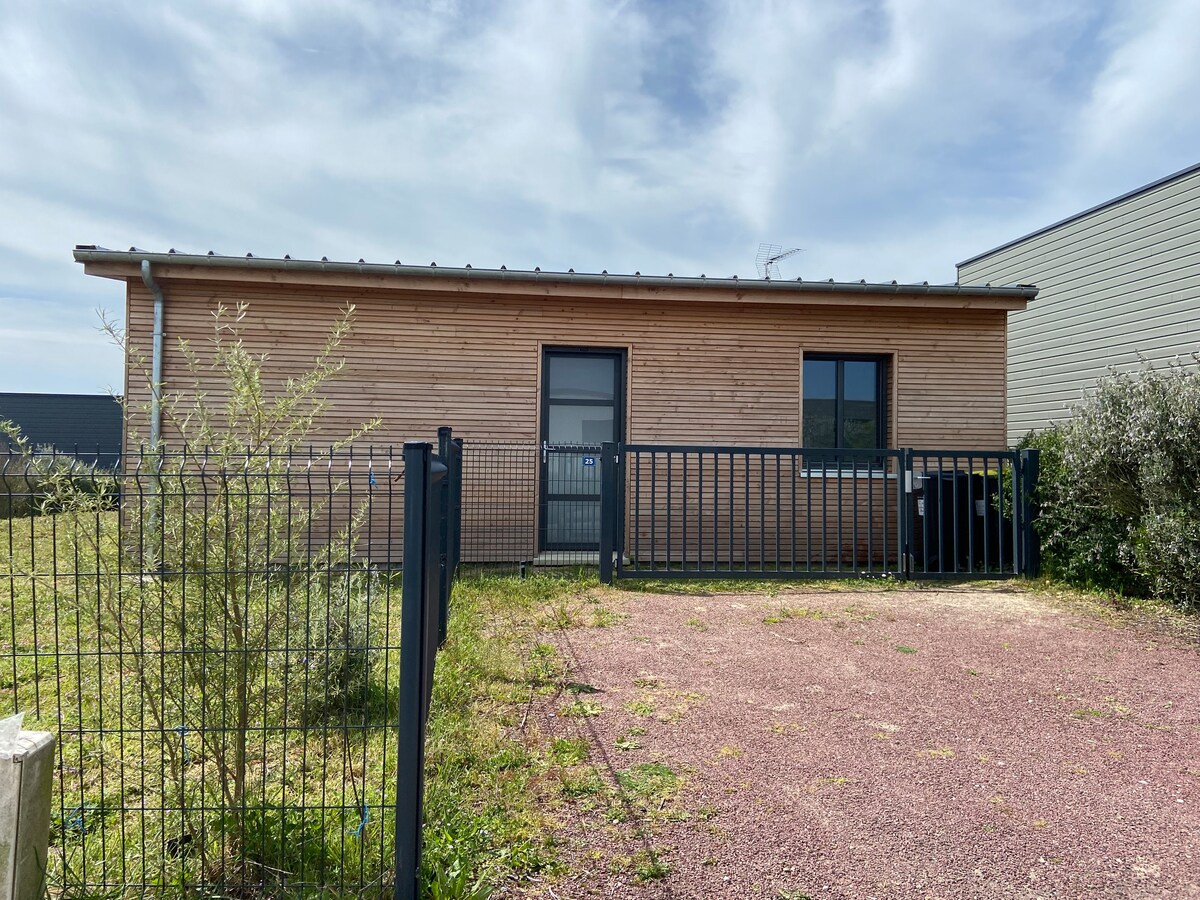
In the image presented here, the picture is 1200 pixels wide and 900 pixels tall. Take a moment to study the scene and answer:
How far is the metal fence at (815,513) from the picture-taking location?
802 cm

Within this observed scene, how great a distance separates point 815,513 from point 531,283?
4.92 meters

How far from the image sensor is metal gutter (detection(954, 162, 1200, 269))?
39.7ft

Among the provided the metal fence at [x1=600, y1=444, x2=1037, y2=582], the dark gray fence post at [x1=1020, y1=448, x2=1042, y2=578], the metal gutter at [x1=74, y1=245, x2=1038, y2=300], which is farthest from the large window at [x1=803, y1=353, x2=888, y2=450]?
the dark gray fence post at [x1=1020, y1=448, x2=1042, y2=578]

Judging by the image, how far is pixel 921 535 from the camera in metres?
9.35

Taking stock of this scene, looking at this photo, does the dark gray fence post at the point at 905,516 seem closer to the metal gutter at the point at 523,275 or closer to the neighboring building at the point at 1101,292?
the metal gutter at the point at 523,275

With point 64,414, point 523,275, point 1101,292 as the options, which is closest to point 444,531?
point 523,275

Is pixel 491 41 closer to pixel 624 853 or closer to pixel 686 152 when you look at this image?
pixel 686 152

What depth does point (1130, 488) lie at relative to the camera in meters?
6.66

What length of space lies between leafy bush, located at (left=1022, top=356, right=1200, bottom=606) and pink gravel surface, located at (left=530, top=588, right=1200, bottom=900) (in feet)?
2.41

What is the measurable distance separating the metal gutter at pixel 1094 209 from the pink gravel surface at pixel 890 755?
9848mm

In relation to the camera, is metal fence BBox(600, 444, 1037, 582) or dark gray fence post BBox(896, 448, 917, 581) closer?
metal fence BBox(600, 444, 1037, 582)

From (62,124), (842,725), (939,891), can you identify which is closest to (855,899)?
(939,891)

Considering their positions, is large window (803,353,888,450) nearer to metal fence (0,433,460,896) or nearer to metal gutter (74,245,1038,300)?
metal gutter (74,245,1038,300)

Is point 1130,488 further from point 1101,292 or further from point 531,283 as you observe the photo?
point 1101,292
